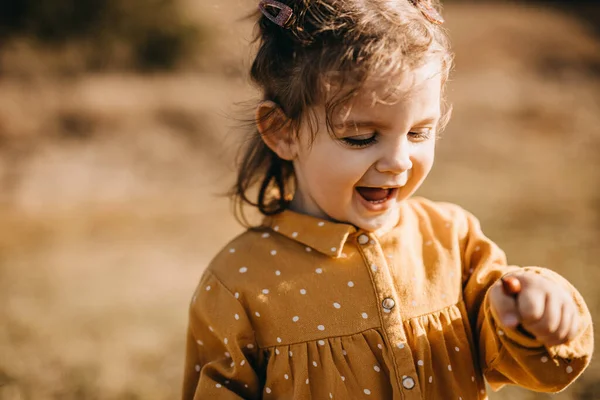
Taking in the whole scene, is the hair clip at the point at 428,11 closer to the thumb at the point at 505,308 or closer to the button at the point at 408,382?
the thumb at the point at 505,308

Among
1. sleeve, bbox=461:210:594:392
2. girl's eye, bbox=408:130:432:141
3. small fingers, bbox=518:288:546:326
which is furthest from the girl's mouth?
small fingers, bbox=518:288:546:326

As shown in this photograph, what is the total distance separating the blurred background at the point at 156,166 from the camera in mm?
3150

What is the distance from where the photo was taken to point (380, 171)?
1479 millimetres

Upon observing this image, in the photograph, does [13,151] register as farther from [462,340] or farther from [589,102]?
[589,102]

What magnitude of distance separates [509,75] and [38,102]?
5.72 meters

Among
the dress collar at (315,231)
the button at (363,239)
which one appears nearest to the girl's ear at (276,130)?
the dress collar at (315,231)

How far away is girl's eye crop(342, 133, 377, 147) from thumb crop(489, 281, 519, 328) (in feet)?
1.37

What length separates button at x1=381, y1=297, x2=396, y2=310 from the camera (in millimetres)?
1539

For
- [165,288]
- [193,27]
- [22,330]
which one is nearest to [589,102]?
[193,27]

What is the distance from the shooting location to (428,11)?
61.2 inches

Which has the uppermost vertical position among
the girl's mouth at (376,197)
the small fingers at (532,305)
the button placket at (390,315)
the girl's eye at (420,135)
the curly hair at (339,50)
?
the curly hair at (339,50)

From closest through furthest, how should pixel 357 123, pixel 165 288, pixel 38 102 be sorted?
pixel 357 123 < pixel 165 288 < pixel 38 102

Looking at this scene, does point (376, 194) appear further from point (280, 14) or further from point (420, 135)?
point (280, 14)

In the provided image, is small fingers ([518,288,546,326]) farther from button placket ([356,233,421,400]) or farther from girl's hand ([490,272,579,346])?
button placket ([356,233,421,400])
